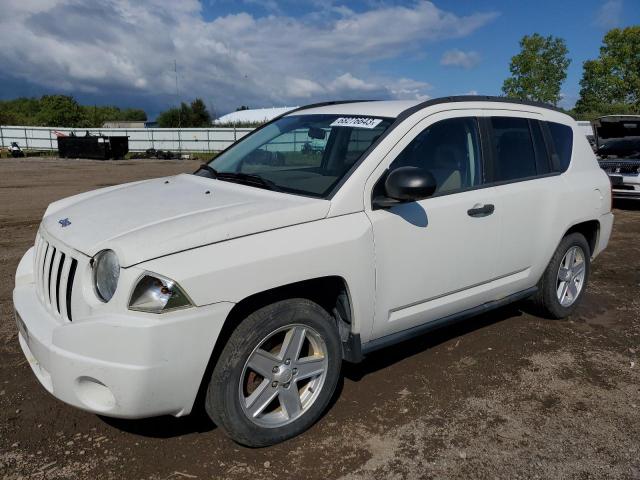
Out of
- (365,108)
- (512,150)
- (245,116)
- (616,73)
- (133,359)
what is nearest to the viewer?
(133,359)

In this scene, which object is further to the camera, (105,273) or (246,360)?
(246,360)

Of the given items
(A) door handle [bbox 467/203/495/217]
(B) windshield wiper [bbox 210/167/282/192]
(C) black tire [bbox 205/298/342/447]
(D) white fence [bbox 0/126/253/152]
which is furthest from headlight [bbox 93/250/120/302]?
(D) white fence [bbox 0/126/253/152]

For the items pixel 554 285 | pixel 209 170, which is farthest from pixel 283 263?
pixel 554 285

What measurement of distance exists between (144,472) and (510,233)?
2804 mm

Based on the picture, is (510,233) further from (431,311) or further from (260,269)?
(260,269)

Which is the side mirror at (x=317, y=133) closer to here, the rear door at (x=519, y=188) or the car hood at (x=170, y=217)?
the car hood at (x=170, y=217)

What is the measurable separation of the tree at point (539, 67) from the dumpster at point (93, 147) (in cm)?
4226

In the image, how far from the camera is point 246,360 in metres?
2.66

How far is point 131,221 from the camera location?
2779mm

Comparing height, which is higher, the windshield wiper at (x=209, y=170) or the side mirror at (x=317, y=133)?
the side mirror at (x=317, y=133)

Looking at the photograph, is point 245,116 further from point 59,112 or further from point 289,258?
point 289,258

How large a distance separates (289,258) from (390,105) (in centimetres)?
157

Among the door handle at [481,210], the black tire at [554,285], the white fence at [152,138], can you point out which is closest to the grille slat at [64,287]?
the door handle at [481,210]

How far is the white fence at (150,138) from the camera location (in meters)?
46.6
